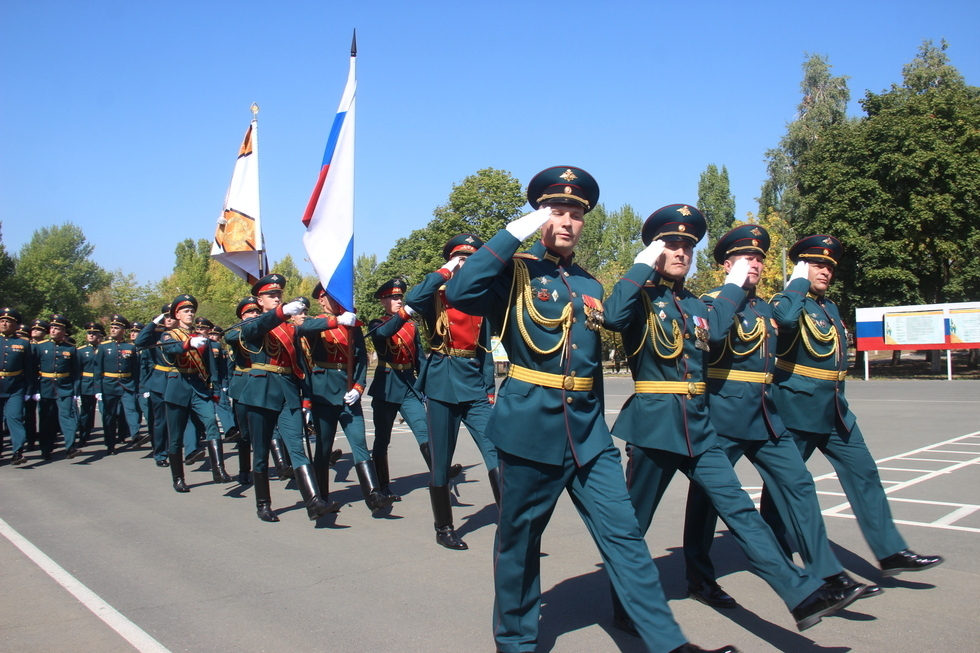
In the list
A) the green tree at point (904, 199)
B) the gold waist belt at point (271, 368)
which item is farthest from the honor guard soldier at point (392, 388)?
the green tree at point (904, 199)

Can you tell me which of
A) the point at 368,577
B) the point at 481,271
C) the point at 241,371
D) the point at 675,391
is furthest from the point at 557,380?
the point at 241,371

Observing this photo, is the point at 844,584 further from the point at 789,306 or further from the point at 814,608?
the point at 789,306

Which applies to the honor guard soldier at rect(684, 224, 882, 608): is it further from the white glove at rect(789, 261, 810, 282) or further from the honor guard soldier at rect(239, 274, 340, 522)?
the honor guard soldier at rect(239, 274, 340, 522)

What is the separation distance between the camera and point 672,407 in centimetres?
423

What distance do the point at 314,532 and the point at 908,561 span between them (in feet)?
14.3

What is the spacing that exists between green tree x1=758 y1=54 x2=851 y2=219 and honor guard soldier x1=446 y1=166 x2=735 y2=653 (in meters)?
42.5

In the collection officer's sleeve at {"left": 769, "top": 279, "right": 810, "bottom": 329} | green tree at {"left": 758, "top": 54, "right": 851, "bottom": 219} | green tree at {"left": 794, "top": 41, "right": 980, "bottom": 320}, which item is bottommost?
officer's sleeve at {"left": 769, "top": 279, "right": 810, "bottom": 329}

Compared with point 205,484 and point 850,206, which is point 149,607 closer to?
point 205,484

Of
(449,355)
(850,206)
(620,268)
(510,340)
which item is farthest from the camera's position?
(620,268)

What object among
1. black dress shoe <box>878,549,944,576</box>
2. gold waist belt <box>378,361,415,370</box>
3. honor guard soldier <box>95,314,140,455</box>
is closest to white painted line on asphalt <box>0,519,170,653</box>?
gold waist belt <box>378,361,415,370</box>

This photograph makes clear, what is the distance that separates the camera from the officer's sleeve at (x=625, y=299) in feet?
12.5

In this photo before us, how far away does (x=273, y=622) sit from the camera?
4.43 metres

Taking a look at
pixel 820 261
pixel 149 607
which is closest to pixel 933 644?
pixel 820 261

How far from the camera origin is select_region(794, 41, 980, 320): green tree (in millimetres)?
31906
